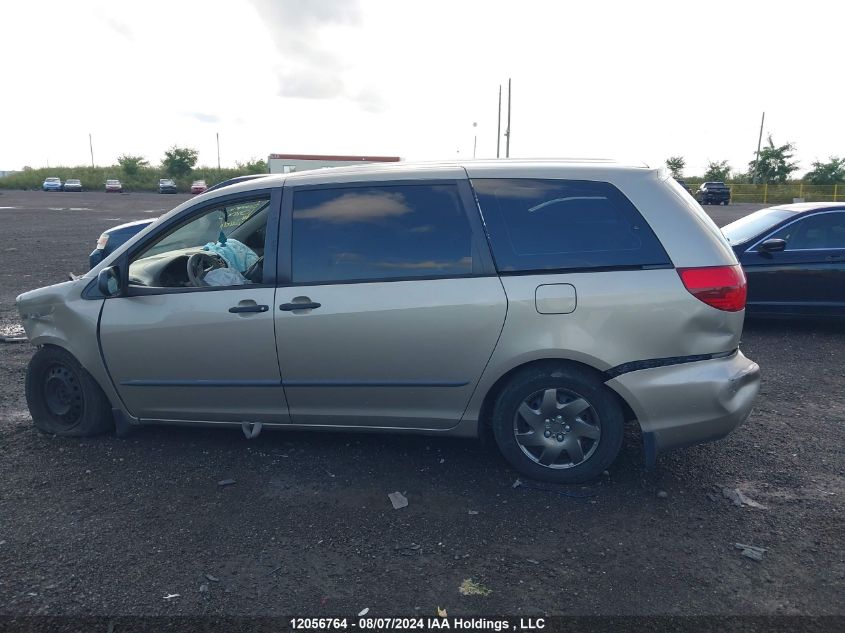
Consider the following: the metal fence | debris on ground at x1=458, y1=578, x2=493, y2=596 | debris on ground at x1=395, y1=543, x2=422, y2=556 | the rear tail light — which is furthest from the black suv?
debris on ground at x1=458, y1=578, x2=493, y2=596

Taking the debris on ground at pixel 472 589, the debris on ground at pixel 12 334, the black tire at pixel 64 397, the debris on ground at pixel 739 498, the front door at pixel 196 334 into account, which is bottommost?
the debris on ground at pixel 472 589

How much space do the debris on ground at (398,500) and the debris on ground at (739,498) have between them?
1.84 metres

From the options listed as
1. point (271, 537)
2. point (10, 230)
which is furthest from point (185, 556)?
point (10, 230)

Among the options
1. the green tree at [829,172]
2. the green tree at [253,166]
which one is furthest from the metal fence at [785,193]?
the green tree at [253,166]

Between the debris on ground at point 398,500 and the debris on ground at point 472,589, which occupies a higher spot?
the debris on ground at point 398,500

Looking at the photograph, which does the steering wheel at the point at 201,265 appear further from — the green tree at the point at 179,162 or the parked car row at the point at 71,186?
the green tree at the point at 179,162

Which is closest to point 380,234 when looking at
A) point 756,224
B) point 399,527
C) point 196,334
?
point 196,334

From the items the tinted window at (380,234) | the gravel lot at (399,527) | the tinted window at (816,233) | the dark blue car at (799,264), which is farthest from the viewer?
the tinted window at (816,233)

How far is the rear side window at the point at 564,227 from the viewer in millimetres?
3881

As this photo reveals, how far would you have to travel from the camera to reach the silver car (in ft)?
Answer: 12.5

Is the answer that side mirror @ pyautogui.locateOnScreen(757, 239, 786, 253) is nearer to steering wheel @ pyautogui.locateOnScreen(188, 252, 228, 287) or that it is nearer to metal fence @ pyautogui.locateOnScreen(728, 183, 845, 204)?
steering wheel @ pyautogui.locateOnScreen(188, 252, 228, 287)

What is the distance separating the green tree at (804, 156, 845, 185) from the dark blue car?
52.8 metres

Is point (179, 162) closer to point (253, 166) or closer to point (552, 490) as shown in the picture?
point (253, 166)

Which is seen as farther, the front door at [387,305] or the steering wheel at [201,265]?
the steering wheel at [201,265]
